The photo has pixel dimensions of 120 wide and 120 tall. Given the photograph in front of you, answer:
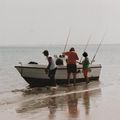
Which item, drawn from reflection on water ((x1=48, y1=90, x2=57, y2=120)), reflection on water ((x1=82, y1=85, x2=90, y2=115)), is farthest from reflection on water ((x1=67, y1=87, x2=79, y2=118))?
reflection on water ((x1=48, y1=90, x2=57, y2=120))

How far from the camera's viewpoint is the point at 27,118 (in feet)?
34.4

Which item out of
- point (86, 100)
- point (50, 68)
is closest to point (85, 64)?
point (50, 68)

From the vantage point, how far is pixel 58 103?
42.9ft

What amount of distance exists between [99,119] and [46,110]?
2021 millimetres

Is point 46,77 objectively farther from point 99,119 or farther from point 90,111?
point 99,119

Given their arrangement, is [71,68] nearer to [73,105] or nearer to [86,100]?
[86,100]

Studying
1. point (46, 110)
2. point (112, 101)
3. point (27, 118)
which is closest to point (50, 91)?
point (112, 101)

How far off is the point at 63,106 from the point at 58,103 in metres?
0.70

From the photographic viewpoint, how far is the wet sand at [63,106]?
10.7 m

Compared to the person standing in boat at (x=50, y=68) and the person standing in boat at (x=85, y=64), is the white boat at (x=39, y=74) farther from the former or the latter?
the person standing in boat at (x=50, y=68)

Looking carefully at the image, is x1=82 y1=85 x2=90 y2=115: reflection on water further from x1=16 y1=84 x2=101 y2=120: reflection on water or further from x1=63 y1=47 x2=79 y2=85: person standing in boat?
x1=63 y1=47 x2=79 y2=85: person standing in boat

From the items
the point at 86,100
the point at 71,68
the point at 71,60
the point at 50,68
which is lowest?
the point at 86,100

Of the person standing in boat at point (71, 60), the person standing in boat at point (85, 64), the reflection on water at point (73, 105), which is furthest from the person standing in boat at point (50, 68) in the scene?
the reflection on water at point (73, 105)

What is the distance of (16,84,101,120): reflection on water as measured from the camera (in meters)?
11.3
